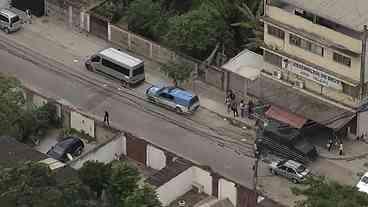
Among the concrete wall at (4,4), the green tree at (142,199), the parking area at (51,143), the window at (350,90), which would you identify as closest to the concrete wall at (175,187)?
the green tree at (142,199)

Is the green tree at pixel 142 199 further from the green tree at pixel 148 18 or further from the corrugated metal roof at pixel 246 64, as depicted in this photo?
the green tree at pixel 148 18

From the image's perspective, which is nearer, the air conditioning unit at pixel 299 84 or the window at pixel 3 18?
the air conditioning unit at pixel 299 84

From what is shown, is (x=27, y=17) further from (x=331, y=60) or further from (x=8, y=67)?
(x=331, y=60)

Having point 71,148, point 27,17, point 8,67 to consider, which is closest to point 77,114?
point 71,148

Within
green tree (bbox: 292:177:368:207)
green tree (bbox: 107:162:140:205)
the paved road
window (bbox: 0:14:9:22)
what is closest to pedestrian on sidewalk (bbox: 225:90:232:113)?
the paved road

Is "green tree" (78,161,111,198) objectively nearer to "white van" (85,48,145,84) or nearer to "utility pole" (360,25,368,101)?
"white van" (85,48,145,84)

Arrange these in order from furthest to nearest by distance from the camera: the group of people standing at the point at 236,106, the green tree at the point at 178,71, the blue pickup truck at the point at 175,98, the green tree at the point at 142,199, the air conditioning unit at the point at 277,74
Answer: the green tree at the point at 178,71 < the group of people standing at the point at 236,106 < the blue pickup truck at the point at 175,98 < the air conditioning unit at the point at 277,74 < the green tree at the point at 142,199
